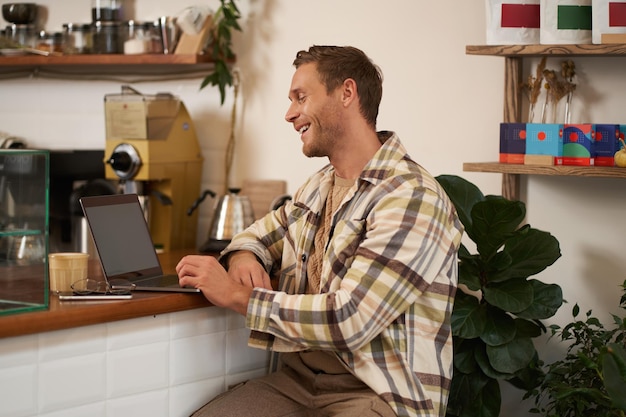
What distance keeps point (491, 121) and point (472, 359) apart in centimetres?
84

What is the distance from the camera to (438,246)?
7.72ft

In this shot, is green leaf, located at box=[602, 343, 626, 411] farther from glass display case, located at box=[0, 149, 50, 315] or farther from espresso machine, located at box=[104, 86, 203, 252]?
espresso machine, located at box=[104, 86, 203, 252]

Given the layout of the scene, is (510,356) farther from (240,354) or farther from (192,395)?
(192,395)

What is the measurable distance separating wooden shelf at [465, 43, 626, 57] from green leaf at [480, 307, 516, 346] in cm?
78

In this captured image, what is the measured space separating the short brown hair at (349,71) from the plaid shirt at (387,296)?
0.44 feet

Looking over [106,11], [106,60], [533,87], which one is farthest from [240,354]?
[106,11]

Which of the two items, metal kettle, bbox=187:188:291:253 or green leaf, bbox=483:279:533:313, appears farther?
metal kettle, bbox=187:188:291:253

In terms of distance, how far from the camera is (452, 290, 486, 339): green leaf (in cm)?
272

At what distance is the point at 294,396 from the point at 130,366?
47 cm

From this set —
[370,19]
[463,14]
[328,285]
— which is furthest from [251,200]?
[328,285]

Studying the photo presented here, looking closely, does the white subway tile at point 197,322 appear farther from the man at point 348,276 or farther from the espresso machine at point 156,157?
the espresso machine at point 156,157

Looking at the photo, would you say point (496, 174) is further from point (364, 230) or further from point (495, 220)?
point (364, 230)

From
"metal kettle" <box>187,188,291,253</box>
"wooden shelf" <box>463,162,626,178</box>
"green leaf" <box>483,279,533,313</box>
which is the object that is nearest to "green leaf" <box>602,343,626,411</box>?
"green leaf" <box>483,279,533,313</box>

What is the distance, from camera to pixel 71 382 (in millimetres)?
2330
